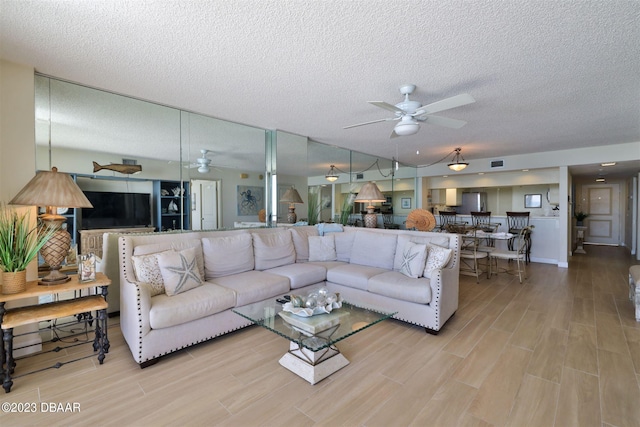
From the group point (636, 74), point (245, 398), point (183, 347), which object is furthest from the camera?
point (636, 74)

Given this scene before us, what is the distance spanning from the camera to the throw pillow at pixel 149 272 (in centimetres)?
247

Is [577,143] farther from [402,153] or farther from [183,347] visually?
[183,347]

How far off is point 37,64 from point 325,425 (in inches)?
142

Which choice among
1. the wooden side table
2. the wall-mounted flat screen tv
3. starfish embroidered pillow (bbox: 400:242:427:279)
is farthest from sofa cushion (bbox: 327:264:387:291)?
the wall-mounted flat screen tv

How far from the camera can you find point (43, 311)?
6.87 feet

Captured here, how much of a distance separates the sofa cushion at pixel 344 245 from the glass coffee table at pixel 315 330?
1745 millimetres

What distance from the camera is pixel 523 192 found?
8.20 meters

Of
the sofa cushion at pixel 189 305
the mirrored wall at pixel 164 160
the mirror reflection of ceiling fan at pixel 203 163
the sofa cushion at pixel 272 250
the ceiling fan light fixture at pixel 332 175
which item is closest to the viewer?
the sofa cushion at pixel 189 305

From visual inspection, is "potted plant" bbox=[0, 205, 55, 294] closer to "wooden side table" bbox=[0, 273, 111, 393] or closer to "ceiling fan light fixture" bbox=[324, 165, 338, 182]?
"wooden side table" bbox=[0, 273, 111, 393]

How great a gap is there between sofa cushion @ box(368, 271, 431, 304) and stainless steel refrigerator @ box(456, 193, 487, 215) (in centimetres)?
698

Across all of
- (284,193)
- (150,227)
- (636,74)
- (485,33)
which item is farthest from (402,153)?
(150,227)

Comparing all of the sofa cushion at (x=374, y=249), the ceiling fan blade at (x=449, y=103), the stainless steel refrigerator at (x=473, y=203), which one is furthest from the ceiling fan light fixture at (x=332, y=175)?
the stainless steel refrigerator at (x=473, y=203)

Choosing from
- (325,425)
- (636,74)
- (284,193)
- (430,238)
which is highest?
(636,74)

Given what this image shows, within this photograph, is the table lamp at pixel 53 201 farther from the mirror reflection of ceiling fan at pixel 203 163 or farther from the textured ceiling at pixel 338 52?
the mirror reflection of ceiling fan at pixel 203 163
